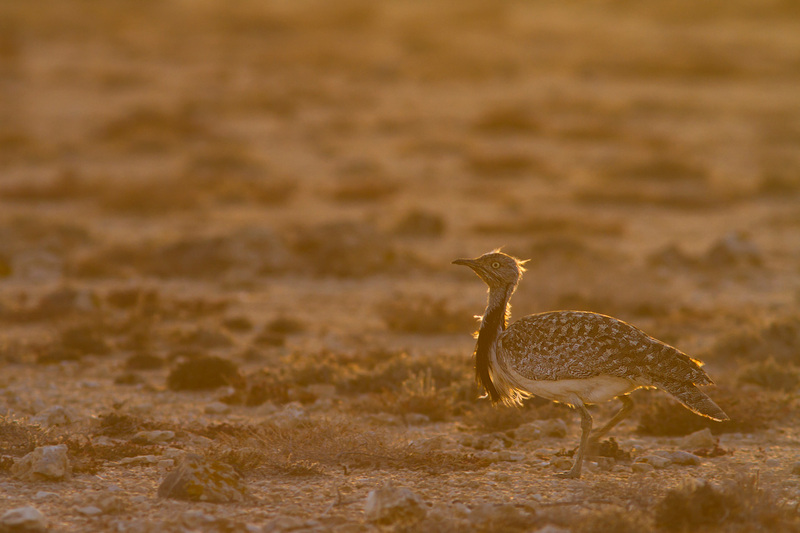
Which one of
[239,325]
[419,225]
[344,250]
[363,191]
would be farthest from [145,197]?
[239,325]

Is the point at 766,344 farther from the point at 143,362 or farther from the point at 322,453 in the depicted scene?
the point at 143,362

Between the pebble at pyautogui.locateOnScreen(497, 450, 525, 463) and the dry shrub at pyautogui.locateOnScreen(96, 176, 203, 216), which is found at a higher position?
the dry shrub at pyautogui.locateOnScreen(96, 176, 203, 216)

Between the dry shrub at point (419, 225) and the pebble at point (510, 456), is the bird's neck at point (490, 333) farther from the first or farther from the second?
the dry shrub at point (419, 225)

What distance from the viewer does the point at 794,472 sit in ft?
21.1

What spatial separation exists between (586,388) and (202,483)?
2551 mm

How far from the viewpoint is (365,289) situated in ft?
41.2

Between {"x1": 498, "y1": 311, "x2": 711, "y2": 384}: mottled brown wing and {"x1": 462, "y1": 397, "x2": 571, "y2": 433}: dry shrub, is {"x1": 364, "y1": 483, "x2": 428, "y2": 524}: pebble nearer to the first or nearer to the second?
{"x1": 498, "y1": 311, "x2": 711, "y2": 384}: mottled brown wing

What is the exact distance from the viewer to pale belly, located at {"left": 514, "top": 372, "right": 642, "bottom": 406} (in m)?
6.09

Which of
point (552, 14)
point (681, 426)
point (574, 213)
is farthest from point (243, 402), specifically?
point (552, 14)

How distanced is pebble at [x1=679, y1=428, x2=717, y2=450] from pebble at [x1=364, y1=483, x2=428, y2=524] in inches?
104

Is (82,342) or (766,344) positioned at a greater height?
(766,344)

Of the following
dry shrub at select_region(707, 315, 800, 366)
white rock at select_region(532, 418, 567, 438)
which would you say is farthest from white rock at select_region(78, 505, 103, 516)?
dry shrub at select_region(707, 315, 800, 366)

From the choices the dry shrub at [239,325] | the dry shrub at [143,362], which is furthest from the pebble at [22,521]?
the dry shrub at [239,325]

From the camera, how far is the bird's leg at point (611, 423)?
6438 millimetres
